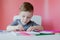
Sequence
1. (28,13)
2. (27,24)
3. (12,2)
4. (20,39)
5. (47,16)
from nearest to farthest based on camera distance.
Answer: (20,39) → (28,13) → (27,24) → (47,16) → (12,2)

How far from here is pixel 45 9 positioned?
208cm

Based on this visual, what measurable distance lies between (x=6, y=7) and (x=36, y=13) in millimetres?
506

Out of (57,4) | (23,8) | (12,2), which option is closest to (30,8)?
(23,8)

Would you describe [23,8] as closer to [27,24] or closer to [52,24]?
[27,24]

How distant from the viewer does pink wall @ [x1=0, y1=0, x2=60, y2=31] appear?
1968mm

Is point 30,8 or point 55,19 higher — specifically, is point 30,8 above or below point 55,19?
above

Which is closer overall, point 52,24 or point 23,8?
point 23,8

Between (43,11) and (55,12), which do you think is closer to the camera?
(55,12)

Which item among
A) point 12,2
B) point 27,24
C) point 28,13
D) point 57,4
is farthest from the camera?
point 12,2

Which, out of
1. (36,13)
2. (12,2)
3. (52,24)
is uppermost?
(12,2)

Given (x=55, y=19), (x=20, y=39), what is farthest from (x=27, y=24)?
(x=20, y=39)

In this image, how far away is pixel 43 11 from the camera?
2.09 metres

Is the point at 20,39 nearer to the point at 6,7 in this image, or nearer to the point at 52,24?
the point at 52,24

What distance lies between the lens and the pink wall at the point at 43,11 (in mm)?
1968
